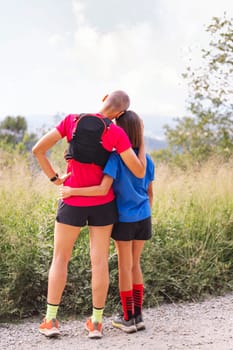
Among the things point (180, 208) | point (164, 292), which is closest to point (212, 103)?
point (180, 208)

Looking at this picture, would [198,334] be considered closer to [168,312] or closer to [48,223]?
[168,312]

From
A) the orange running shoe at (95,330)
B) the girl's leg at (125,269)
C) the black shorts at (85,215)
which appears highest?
the black shorts at (85,215)

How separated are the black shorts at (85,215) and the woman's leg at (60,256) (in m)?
0.07

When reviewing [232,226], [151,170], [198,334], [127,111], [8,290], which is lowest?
[198,334]

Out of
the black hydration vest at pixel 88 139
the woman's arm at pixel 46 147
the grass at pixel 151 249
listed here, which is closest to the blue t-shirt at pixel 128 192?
the black hydration vest at pixel 88 139

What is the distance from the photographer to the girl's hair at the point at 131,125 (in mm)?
4410

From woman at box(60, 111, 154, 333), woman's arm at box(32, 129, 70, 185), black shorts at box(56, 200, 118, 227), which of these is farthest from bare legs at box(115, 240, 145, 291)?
woman's arm at box(32, 129, 70, 185)

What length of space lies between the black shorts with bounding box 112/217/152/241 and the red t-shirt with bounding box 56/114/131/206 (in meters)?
0.24

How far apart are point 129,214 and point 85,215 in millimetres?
331

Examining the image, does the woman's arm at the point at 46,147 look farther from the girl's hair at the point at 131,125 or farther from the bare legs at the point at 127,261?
the bare legs at the point at 127,261

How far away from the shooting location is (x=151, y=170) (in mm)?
4629

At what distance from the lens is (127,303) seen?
4.71m

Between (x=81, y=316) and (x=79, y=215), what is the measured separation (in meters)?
1.27

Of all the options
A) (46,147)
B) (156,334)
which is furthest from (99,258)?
(46,147)
